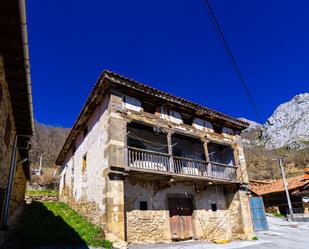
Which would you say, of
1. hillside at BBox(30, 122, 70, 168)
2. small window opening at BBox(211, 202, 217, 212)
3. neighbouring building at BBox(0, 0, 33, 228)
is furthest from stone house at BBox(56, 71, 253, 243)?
hillside at BBox(30, 122, 70, 168)

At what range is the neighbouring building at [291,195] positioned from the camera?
25797 mm

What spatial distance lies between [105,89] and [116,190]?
4610 mm

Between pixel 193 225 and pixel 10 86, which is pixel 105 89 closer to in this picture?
pixel 10 86

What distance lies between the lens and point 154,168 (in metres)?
12.5

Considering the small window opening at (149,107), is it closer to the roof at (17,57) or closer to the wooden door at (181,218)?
the wooden door at (181,218)

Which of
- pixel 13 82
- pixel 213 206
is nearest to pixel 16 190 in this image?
pixel 13 82

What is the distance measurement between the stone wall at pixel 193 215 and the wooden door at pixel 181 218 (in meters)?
0.29

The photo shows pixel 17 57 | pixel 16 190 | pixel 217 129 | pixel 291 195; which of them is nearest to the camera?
pixel 17 57

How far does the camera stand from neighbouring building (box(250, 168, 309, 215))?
25797 millimetres

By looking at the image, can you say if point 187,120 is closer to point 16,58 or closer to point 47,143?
point 16,58

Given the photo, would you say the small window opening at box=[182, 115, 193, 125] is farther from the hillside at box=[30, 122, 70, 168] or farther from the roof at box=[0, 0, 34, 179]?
the hillside at box=[30, 122, 70, 168]

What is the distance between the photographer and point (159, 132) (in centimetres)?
1277

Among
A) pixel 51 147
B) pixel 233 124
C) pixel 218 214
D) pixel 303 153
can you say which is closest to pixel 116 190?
pixel 218 214

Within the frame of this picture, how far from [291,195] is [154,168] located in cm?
2133
